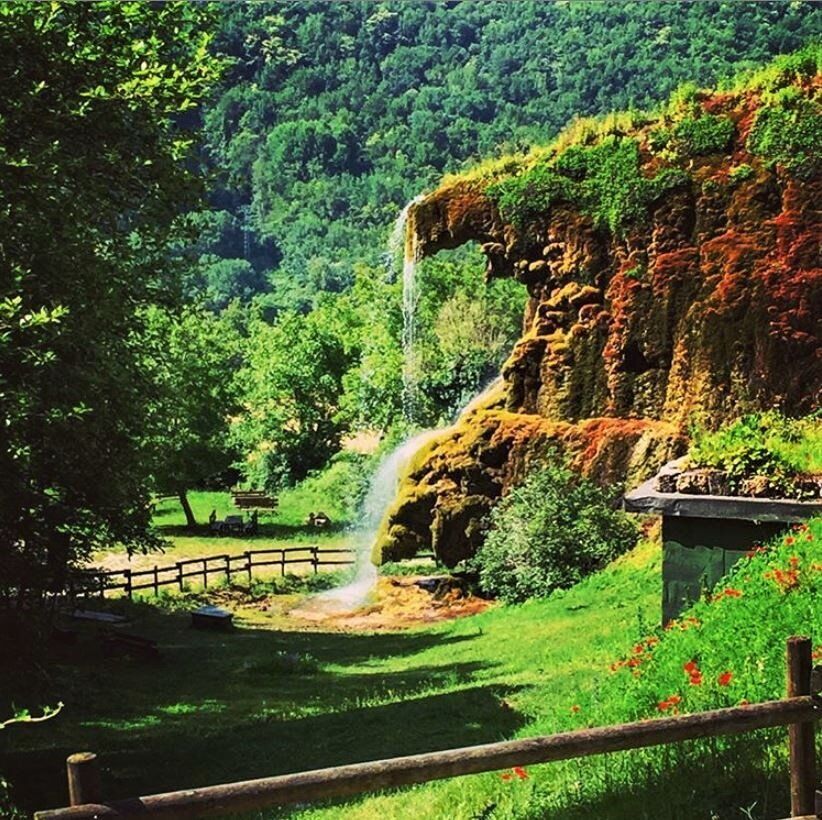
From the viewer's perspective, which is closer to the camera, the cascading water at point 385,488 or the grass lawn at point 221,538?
the cascading water at point 385,488

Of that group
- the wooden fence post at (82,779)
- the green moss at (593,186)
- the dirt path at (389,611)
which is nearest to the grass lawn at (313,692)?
the dirt path at (389,611)

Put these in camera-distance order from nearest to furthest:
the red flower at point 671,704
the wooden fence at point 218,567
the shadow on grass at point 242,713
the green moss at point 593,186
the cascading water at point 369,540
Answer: the red flower at point 671,704
the shadow on grass at point 242,713
the green moss at point 593,186
the cascading water at point 369,540
the wooden fence at point 218,567

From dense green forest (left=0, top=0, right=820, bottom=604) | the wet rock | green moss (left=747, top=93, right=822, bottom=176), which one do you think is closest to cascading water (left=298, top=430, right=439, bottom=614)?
dense green forest (left=0, top=0, right=820, bottom=604)

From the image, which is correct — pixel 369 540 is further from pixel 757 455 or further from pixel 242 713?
pixel 757 455

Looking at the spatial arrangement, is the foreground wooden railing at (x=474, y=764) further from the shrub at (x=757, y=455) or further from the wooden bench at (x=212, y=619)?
the wooden bench at (x=212, y=619)

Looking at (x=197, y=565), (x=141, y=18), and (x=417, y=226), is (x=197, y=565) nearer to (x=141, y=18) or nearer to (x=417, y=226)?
(x=417, y=226)

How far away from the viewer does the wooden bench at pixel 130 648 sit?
20.2 m

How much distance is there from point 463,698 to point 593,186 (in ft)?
51.5

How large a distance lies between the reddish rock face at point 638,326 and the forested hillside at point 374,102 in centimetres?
9939

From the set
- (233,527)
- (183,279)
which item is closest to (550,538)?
(183,279)

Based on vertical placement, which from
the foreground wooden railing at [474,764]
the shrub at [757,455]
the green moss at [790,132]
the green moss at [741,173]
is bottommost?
the foreground wooden railing at [474,764]

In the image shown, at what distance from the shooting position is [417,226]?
28.8 meters

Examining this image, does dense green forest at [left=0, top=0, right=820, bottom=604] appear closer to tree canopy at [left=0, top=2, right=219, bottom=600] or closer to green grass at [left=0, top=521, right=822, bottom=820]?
tree canopy at [left=0, top=2, right=219, bottom=600]

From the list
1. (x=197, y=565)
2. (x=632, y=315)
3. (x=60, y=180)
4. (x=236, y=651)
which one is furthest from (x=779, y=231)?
(x=197, y=565)
